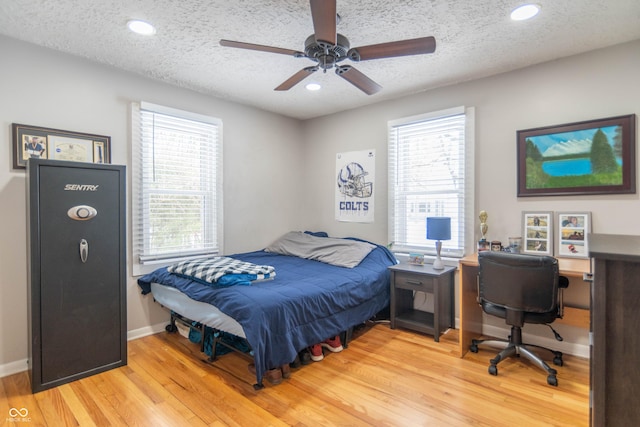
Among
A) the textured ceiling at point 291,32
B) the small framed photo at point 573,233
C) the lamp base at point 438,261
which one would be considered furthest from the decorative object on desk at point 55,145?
the small framed photo at point 573,233

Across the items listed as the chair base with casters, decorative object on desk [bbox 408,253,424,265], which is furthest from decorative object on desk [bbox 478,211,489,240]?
the chair base with casters

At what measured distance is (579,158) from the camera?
269cm

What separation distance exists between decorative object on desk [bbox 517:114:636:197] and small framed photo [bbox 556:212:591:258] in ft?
0.63

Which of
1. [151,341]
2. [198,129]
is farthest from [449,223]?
[151,341]

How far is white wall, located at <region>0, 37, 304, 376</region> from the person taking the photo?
2.45m

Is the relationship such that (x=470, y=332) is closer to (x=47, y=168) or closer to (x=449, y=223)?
(x=449, y=223)

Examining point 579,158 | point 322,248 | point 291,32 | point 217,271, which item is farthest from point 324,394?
point 579,158

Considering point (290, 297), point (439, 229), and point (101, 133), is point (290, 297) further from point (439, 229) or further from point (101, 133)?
point (101, 133)

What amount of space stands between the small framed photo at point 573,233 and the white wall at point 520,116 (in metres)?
0.06

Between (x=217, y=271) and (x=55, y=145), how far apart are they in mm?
1647

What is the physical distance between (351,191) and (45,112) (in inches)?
120

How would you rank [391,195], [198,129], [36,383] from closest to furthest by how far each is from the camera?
[36,383], [198,129], [391,195]

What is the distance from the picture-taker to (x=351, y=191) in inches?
166

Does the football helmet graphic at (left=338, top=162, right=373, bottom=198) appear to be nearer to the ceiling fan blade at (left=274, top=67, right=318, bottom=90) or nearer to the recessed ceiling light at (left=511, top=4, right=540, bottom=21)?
the ceiling fan blade at (left=274, top=67, right=318, bottom=90)
